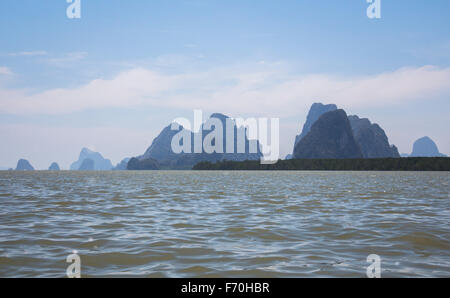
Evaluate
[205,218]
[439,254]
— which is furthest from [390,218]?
[205,218]

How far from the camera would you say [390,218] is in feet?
64.8

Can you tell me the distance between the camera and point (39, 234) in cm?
1520

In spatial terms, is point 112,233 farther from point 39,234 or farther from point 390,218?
point 390,218

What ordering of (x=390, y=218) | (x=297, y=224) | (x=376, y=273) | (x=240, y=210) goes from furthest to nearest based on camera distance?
(x=240, y=210)
(x=390, y=218)
(x=297, y=224)
(x=376, y=273)

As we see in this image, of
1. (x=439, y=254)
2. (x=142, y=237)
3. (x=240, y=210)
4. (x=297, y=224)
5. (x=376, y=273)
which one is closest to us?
(x=376, y=273)

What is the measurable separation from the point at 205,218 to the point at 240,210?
4.13 meters

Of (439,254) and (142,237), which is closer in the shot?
(439,254)

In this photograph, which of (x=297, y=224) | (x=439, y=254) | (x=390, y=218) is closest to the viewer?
(x=439, y=254)

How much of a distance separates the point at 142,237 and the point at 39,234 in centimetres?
421

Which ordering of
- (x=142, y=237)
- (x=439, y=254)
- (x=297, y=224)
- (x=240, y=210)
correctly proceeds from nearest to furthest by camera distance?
(x=439, y=254)
(x=142, y=237)
(x=297, y=224)
(x=240, y=210)
